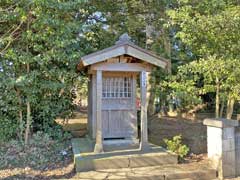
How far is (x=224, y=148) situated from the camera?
6016 mm

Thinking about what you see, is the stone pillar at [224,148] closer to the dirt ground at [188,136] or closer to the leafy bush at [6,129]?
the dirt ground at [188,136]

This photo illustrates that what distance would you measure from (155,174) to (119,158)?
2.77ft

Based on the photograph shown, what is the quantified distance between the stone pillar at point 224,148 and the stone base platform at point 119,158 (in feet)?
2.90

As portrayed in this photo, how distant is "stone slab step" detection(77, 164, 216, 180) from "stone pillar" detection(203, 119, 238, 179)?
220 mm

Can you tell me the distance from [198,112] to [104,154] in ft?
34.1

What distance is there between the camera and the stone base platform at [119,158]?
5871 mm

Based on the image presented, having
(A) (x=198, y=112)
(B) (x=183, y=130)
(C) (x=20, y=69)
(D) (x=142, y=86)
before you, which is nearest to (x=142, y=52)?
(D) (x=142, y=86)

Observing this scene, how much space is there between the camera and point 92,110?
792 centimetres

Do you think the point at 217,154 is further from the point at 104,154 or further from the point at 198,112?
the point at 198,112

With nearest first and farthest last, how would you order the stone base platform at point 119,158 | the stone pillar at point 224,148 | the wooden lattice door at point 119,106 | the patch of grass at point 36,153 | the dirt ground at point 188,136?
the stone base platform at point 119,158
the stone pillar at point 224,148
the patch of grass at point 36,153
the wooden lattice door at point 119,106
the dirt ground at point 188,136

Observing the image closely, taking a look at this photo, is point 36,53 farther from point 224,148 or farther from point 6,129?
point 224,148

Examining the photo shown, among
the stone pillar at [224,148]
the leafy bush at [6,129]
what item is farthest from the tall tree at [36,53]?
the stone pillar at [224,148]

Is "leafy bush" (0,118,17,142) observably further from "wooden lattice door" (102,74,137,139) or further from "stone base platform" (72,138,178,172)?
"wooden lattice door" (102,74,137,139)

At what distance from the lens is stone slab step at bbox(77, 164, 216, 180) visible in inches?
217
